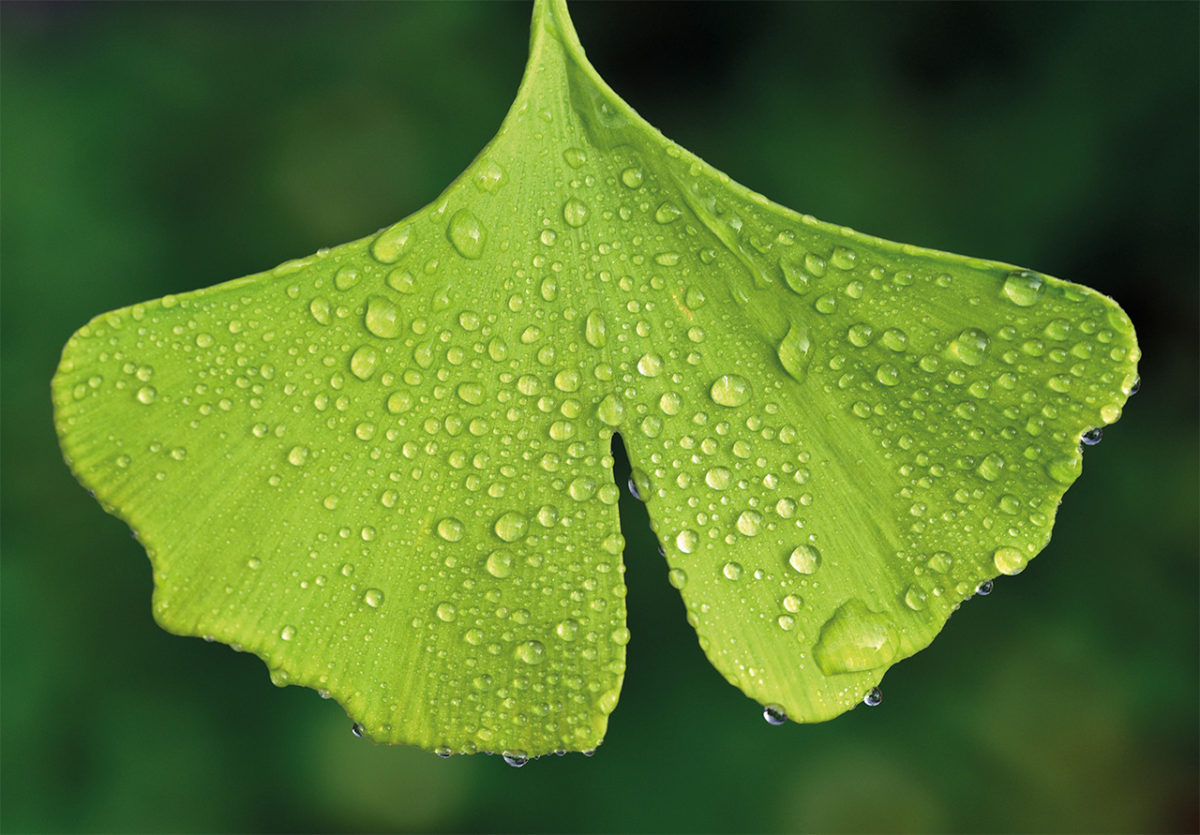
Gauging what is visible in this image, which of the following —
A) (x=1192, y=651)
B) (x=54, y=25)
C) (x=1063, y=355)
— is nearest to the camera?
(x=1063, y=355)

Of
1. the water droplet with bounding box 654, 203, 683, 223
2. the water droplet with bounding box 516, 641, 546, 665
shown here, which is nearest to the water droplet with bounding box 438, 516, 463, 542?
the water droplet with bounding box 516, 641, 546, 665

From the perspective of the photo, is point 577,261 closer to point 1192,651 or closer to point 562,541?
point 562,541

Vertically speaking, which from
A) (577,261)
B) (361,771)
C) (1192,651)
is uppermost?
(577,261)

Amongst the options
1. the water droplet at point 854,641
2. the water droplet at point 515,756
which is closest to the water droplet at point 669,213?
the water droplet at point 854,641

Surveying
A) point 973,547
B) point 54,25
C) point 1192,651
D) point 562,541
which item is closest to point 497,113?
point 54,25

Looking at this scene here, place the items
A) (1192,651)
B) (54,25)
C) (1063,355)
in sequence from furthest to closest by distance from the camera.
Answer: (54,25), (1192,651), (1063,355)

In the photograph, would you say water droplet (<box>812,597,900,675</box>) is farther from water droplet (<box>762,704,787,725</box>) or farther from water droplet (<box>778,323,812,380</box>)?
water droplet (<box>778,323,812,380</box>)

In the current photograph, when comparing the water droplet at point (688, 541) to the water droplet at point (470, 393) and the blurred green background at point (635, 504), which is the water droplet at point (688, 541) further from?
the blurred green background at point (635, 504)

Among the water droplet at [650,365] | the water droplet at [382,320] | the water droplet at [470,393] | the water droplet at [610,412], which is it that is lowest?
the water droplet at [610,412]
